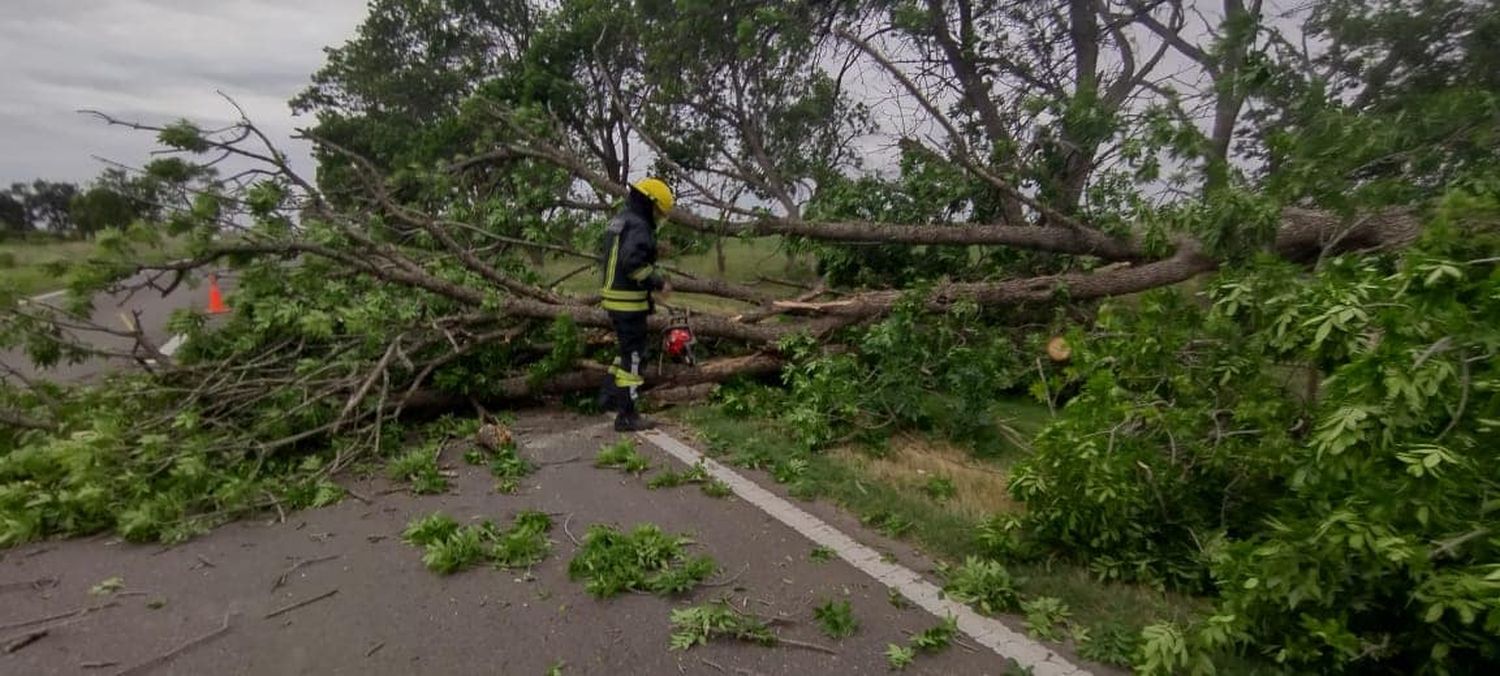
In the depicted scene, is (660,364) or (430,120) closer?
(660,364)

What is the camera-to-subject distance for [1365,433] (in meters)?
2.03

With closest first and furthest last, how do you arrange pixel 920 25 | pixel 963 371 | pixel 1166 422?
pixel 1166 422 < pixel 963 371 < pixel 920 25

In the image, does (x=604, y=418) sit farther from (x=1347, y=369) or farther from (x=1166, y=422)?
(x=1347, y=369)

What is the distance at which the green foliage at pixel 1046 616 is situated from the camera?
2.69 m

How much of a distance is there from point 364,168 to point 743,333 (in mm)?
3677

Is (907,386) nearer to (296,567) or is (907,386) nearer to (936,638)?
(936,638)

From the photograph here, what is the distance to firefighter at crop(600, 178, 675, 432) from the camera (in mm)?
5043

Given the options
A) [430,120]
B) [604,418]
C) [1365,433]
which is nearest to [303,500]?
[604,418]

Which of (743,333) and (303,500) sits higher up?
(743,333)

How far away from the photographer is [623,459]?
454 cm

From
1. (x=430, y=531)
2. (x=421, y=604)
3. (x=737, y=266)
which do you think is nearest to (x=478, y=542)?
(x=430, y=531)

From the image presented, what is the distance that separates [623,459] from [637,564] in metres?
1.42

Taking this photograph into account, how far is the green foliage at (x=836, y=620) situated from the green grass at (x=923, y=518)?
2.30 ft

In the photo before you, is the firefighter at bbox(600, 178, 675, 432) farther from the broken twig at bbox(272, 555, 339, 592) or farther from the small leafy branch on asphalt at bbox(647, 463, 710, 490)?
the broken twig at bbox(272, 555, 339, 592)
